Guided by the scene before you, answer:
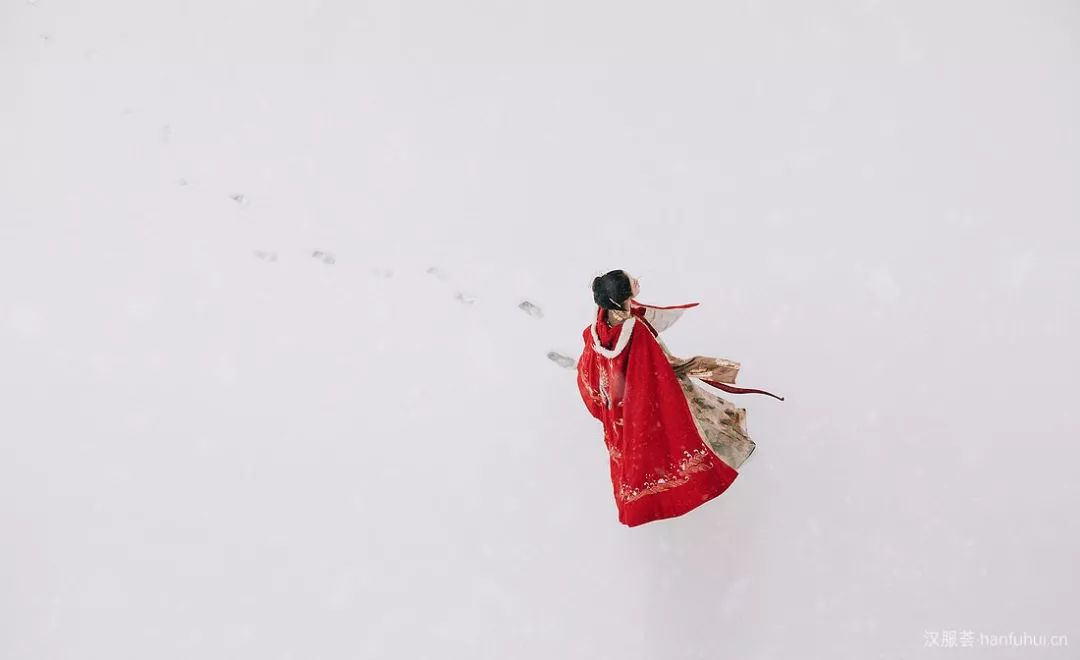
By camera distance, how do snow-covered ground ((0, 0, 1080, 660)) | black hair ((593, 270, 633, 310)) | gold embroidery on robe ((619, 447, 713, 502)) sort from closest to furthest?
black hair ((593, 270, 633, 310)), gold embroidery on robe ((619, 447, 713, 502)), snow-covered ground ((0, 0, 1080, 660))

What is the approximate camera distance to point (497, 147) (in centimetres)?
253

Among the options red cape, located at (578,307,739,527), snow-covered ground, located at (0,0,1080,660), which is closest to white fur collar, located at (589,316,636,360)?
red cape, located at (578,307,739,527)

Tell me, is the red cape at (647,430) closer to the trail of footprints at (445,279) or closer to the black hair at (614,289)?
the black hair at (614,289)

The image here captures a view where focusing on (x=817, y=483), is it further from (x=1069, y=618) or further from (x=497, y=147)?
(x=497, y=147)

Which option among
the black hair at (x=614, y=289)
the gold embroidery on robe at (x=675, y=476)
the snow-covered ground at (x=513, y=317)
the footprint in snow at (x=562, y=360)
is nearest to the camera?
the black hair at (x=614, y=289)

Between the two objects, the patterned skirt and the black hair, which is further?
the patterned skirt

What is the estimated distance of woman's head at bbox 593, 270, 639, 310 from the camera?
71.4 inches

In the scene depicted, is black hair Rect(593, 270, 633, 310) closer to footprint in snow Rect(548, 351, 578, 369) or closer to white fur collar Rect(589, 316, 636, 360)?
white fur collar Rect(589, 316, 636, 360)

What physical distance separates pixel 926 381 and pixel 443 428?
1.12m

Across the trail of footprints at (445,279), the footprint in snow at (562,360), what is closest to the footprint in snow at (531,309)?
the trail of footprints at (445,279)

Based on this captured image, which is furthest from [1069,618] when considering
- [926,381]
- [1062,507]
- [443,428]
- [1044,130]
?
[443,428]

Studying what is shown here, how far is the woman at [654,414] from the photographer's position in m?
1.87

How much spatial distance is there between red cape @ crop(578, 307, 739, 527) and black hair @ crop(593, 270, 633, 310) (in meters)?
0.05

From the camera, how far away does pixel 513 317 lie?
7.88ft
